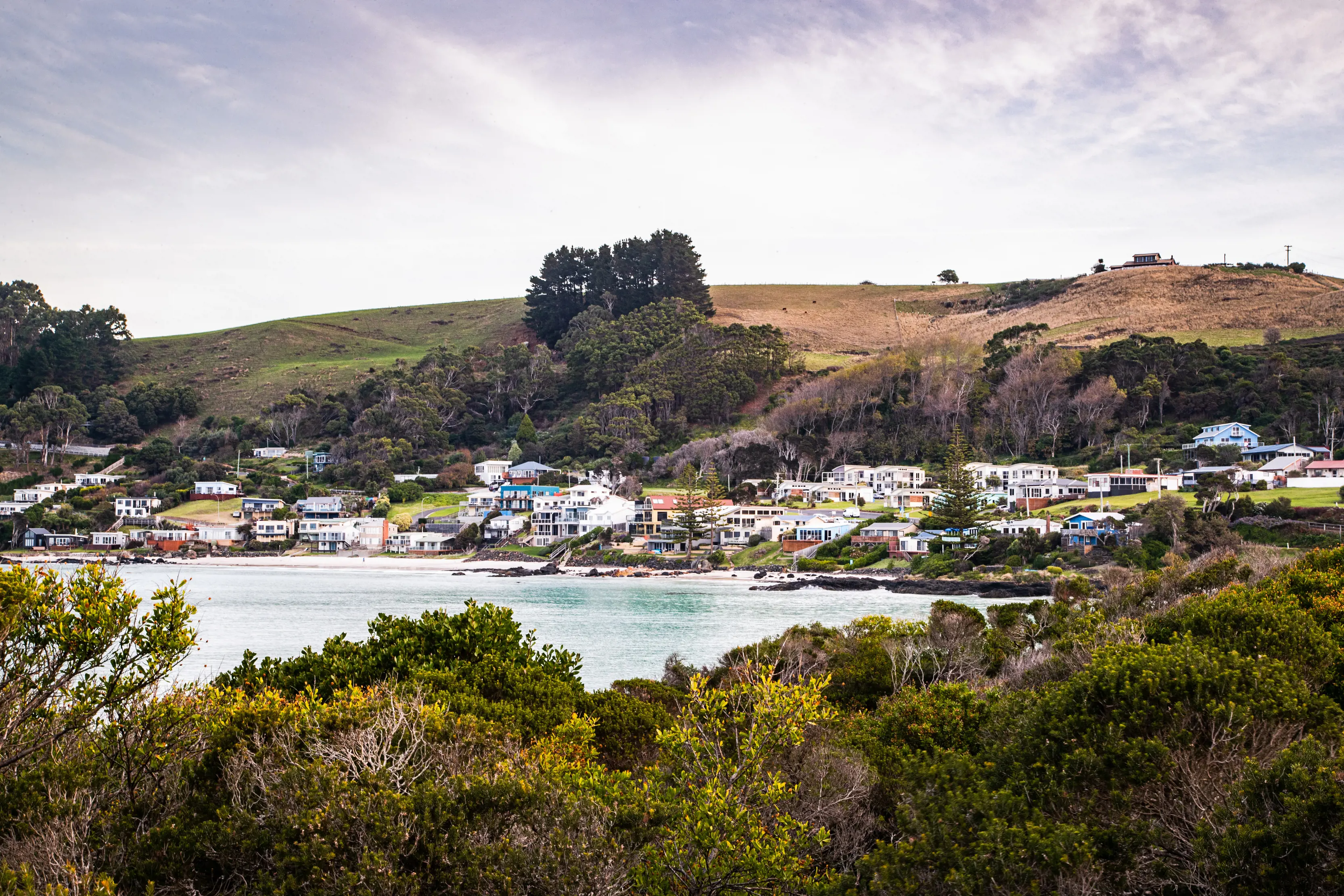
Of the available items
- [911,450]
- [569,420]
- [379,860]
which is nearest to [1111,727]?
[379,860]

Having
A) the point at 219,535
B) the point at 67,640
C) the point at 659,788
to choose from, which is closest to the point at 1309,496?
the point at 659,788

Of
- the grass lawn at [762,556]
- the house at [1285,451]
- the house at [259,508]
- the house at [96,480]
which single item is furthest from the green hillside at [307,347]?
the house at [1285,451]

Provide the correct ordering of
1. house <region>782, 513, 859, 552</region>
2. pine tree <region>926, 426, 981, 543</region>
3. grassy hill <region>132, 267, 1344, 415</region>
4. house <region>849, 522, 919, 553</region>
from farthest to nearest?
grassy hill <region>132, 267, 1344, 415</region>, house <region>782, 513, 859, 552</region>, house <region>849, 522, 919, 553</region>, pine tree <region>926, 426, 981, 543</region>

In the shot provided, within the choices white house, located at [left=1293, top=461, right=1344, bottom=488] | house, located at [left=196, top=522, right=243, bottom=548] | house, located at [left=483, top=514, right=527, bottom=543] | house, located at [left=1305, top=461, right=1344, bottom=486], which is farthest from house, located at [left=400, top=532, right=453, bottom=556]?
house, located at [left=1305, top=461, right=1344, bottom=486]

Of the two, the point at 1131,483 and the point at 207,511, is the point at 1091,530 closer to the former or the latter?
the point at 1131,483

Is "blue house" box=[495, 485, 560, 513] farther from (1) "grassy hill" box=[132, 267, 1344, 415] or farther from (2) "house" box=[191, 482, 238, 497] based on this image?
(1) "grassy hill" box=[132, 267, 1344, 415]

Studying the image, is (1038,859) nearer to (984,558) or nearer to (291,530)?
(984,558)
